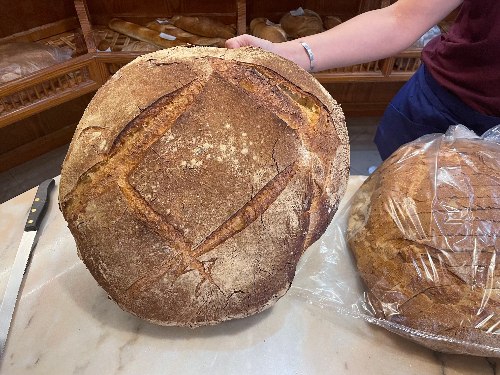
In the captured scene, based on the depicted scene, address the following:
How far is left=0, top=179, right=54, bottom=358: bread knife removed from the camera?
891 millimetres

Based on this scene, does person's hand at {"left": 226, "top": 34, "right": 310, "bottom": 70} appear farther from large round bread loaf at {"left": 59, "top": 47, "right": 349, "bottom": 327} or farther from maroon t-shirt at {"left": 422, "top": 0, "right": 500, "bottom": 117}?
maroon t-shirt at {"left": 422, "top": 0, "right": 500, "bottom": 117}

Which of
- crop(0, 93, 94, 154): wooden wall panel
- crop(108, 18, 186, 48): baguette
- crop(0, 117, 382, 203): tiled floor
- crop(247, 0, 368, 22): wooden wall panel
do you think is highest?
crop(247, 0, 368, 22): wooden wall panel

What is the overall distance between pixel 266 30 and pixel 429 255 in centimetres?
134

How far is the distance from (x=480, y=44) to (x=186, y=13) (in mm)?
1431

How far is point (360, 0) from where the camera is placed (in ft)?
6.12

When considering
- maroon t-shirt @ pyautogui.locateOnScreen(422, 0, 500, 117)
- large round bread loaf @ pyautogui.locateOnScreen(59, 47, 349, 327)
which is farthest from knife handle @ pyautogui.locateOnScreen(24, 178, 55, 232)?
maroon t-shirt @ pyautogui.locateOnScreen(422, 0, 500, 117)

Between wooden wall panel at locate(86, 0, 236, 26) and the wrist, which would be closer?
the wrist

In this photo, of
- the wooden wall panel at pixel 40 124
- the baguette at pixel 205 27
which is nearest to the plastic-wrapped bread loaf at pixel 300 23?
the baguette at pixel 205 27

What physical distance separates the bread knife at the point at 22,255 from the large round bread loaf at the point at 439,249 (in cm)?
96

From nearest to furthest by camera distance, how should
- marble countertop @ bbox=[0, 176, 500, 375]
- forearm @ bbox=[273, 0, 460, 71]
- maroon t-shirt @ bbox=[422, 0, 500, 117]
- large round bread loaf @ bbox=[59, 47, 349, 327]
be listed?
large round bread loaf @ bbox=[59, 47, 349, 327] → marble countertop @ bbox=[0, 176, 500, 375] → maroon t-shirt @ bbox=[422, 0, 500, 117] → forearm @ bbox=[273, 0, 460, 71]

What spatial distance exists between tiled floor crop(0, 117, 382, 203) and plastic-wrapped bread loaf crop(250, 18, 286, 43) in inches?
41.1

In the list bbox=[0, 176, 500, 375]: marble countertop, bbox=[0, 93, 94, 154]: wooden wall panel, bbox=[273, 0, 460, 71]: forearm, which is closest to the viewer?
bbox=[0, 176, 500, 375]: marble countertop

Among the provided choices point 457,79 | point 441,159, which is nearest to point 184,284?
point 441,159

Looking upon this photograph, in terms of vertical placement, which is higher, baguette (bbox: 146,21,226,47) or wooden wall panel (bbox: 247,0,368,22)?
wooden wall panel (bbox: 247,0,368,22)
